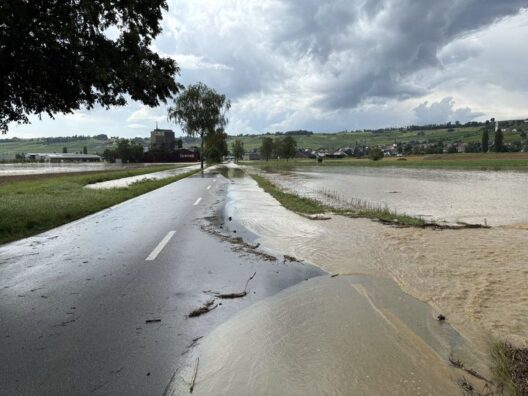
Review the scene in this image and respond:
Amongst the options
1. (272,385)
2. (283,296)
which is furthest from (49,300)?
(272,385)

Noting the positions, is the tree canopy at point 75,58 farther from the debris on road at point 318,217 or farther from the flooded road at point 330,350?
the flooded road at point 330,350

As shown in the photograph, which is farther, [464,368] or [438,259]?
[438,259]

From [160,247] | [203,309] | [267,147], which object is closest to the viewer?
[203,309]

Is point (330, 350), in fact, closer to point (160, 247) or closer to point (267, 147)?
point (160, 247)

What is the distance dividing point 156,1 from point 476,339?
1281 centimetres

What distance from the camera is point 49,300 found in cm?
537

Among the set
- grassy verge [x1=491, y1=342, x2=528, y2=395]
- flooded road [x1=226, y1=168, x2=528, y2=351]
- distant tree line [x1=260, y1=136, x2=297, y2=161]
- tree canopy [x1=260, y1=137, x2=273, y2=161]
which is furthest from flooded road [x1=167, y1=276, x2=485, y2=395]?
tree canopy [x1=260, y1=137, x2=273, y2=161]

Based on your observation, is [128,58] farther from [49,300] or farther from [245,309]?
[245,309]

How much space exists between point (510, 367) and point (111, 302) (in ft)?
14.4

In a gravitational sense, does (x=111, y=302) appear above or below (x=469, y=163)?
above

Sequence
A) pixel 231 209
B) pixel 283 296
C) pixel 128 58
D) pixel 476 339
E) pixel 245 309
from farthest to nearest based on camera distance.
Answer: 1. pixel 231 209
2. pixel 128 58
3. pixel 283 296
4. pixel 245 309
5. pixel 476 339

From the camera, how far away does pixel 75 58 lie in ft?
36.2

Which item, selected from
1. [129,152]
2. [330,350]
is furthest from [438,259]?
[129,152]

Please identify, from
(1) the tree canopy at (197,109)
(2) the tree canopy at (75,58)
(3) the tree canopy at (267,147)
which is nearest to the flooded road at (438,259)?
(2) the tree canopy at (75,58)
